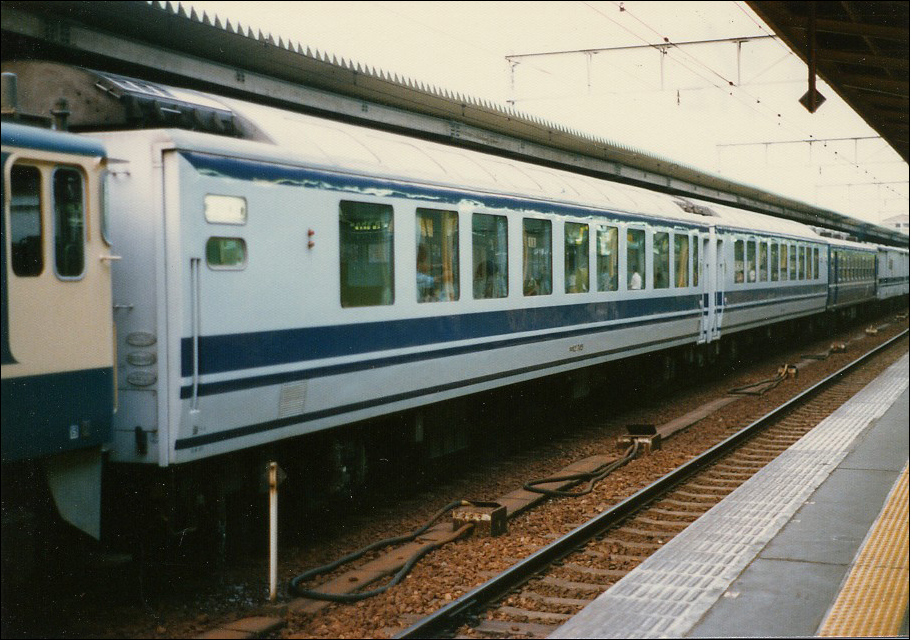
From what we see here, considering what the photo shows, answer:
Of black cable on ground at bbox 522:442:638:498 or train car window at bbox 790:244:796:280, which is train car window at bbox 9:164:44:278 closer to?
black cable on ground at bbox 522:442:638:498

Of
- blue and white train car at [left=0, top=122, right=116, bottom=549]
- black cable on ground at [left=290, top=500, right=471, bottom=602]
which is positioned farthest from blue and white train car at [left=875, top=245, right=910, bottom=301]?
blue and white train car at [left=0, top=122, right=116, bottom=549]

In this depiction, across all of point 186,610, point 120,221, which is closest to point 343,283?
point 120,221

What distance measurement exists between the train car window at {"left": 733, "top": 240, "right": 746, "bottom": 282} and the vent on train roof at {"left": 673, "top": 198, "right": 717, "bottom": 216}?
116 centimetres

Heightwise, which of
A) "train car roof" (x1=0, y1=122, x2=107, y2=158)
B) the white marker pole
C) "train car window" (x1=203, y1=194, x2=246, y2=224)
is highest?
"train car roof" (x1=0, y1=122, x2=107, y2=158)

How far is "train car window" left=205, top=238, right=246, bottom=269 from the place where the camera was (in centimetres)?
621

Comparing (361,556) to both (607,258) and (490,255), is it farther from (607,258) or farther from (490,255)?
(607,258)

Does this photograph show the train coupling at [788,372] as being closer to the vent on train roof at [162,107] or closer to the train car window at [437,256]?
the train car window at [437,256]

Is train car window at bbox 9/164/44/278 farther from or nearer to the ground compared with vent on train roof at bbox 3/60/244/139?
nearer to the ground

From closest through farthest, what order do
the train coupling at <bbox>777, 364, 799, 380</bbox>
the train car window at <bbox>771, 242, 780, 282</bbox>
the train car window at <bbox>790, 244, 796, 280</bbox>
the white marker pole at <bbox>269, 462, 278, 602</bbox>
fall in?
1. the white marker pole at <bbox>269, 462, 278, 602</bbox>
2. the train coupling at <bbox>777, 364, 799, 380</bbox>
3. the train car window at <bbox>771, 242, 780, 282</bbox>
4. the train car window at <bbox>790, 244, 796, 280</bbox>

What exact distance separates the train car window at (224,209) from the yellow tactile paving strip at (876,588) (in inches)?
175

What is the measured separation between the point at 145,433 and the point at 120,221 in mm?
1381

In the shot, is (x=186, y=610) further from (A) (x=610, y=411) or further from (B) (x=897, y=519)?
(A) (x=610, y=411)

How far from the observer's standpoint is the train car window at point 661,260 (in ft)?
47.9

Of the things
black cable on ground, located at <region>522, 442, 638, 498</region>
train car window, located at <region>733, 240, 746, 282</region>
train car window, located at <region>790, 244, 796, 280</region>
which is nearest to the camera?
black cable on ground, located at <region>522, 442, 638, 498</region>
